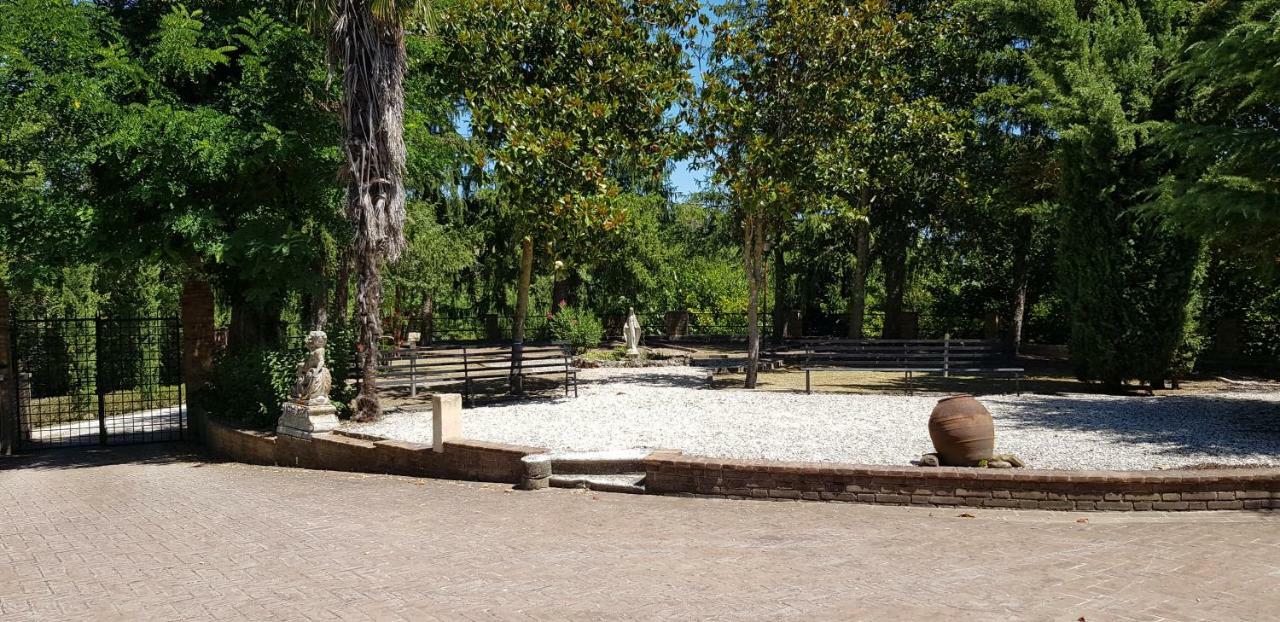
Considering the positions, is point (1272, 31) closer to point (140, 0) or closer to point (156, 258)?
point (156, 258)

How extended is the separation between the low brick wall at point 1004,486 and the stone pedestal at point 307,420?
6.22m

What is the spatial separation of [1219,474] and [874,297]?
29.7 meters

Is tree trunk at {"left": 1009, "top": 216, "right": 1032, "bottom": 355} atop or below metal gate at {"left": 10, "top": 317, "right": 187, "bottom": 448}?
atop

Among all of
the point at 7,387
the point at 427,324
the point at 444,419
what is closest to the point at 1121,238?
the point at 444,419

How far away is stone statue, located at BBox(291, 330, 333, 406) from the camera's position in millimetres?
11539

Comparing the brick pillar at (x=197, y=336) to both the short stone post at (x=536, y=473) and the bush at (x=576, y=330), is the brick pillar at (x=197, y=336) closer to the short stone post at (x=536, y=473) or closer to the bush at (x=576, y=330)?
the short stone post at (x=536, y=473)

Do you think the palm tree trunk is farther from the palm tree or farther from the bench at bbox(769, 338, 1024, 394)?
the bench at bbox(769, 338, 1024, 394)

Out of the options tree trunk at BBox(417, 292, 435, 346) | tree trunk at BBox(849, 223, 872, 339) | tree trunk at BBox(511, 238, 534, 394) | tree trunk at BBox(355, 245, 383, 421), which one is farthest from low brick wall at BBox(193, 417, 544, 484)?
tree trunk at BBox(849, 223, 872, 339)

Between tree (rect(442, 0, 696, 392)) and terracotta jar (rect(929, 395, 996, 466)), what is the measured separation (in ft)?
24.2

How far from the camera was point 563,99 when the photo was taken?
559 inches

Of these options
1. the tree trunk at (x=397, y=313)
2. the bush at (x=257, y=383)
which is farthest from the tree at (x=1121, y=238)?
the tree trunk at (x=397, y=313)

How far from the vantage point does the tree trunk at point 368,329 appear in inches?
481

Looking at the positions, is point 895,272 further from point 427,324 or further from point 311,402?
point 311,402

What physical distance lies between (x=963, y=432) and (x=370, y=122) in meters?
9.11
